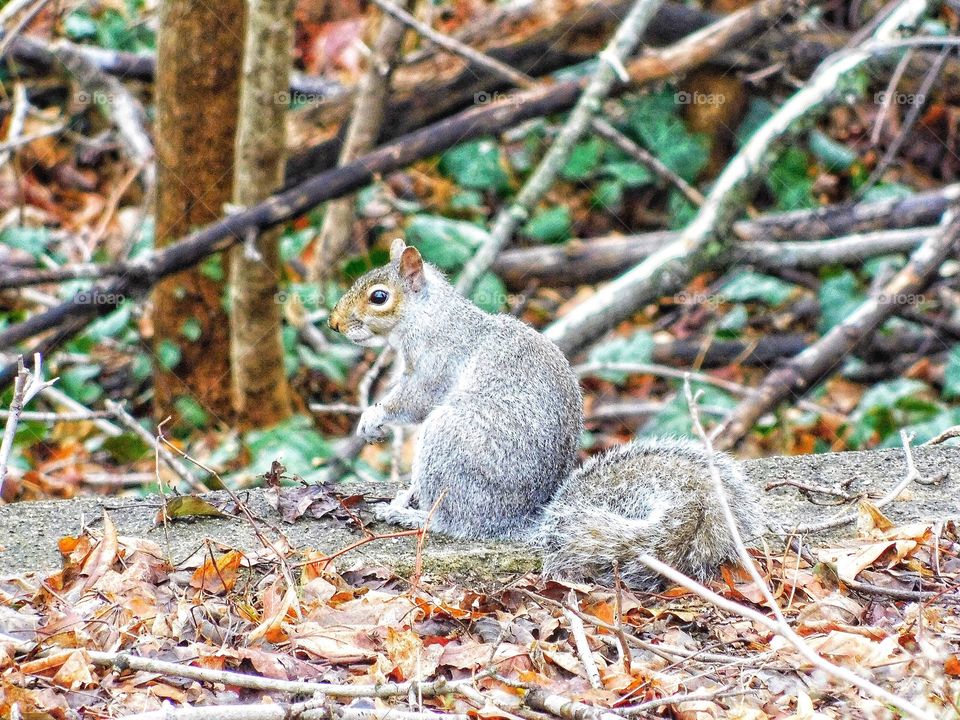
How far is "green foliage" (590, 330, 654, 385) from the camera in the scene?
5.84 meters

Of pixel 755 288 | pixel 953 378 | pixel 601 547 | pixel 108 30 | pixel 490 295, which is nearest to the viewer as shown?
pixel 601 547

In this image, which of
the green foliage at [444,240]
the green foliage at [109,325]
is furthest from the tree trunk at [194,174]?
the green foliage at [444,240]

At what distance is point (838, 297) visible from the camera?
6.02 m

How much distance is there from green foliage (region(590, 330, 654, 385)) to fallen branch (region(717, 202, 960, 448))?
33.7 inches

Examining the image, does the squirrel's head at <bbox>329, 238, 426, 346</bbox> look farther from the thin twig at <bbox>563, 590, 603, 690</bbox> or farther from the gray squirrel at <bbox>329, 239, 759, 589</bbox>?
the thin twig at <bbox>563, 590, 603, 690</bbox>

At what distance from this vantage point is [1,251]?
711 cm

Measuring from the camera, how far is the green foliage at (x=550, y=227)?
723 cm

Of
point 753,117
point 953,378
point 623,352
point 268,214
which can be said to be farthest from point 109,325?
point 953,378

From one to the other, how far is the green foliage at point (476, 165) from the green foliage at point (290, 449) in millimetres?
2942

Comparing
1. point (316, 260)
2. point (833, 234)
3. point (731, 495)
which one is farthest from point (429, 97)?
point (731, 495)

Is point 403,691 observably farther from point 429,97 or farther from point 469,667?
point 429,97

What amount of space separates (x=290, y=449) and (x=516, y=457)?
5.82 feet

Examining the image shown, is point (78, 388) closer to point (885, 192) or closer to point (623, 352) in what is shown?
point (623, 352)

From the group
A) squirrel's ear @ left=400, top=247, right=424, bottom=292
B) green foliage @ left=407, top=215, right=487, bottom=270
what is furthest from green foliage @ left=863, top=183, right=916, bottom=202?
squirrel's ear @ left=400, top=247, right=424, bottom=292
